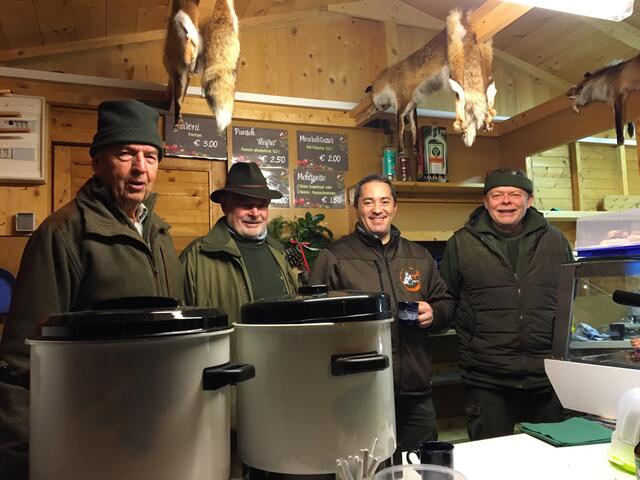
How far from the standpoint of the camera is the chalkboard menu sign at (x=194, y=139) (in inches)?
125

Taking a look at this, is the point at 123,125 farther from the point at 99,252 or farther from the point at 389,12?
the point at 389,12

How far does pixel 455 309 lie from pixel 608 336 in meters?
0.91

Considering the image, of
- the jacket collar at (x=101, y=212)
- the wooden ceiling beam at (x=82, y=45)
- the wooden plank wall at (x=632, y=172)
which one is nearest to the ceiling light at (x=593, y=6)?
the jacket collar at (x=101, y=212)

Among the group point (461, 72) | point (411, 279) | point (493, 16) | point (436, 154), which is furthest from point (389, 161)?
point (411, 279)

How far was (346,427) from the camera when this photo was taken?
814 millimetres

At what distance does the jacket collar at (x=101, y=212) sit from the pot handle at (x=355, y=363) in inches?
31.7

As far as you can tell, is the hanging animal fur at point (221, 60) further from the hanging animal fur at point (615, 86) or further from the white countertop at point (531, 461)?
the hanging animal fur at point (615, 86)

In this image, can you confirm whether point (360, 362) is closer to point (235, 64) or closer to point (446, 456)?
point (446, 456)

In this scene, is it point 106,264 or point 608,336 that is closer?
point 106,264

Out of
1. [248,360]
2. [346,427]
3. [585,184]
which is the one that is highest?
[585,184]

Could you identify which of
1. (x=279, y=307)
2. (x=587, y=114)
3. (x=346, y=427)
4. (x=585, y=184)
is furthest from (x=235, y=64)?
(x=585, y=184)

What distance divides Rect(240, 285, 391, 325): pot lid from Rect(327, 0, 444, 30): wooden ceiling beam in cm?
339

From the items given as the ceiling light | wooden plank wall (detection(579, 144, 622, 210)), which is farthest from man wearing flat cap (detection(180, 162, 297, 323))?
wooden plank wall (detection(579, 144, 622, 210))

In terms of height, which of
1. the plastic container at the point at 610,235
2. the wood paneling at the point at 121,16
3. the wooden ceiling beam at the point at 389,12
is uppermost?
the wooden ceiling beam at the point at 389,12
